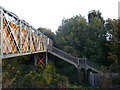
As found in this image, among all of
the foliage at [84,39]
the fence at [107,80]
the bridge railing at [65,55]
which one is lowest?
the fence at [107,80]

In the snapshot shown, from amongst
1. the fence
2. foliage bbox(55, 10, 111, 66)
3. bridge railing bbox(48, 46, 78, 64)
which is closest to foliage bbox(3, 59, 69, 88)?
bridge railing bbox(48, 46, 78, 64)

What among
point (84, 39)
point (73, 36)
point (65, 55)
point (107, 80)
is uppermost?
point (73, 36)

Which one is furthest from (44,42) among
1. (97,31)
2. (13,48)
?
(13,48)

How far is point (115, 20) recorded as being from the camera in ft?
46.0

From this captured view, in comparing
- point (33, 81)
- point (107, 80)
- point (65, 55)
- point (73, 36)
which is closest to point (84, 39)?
point (73, 36)

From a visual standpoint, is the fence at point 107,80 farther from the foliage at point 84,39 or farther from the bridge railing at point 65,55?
the foliage at point 84,39

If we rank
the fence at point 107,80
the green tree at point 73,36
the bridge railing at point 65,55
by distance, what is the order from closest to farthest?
the fence at point 107,80 → the bridge railing at point 65,55 → the green tree at point 73,36

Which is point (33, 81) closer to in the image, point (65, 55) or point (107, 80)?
point (65, 55)

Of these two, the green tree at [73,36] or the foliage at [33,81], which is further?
the green tree at [73,36]

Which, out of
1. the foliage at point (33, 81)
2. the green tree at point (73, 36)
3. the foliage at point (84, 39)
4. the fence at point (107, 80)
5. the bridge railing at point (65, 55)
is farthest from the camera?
the green tree at point (73, 36)

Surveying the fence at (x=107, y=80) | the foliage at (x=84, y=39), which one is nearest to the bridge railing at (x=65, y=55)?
the foliage at (x=84, y=39)

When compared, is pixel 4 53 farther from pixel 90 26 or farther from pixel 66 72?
pixel 90 26

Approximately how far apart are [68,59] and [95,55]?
11.0ft

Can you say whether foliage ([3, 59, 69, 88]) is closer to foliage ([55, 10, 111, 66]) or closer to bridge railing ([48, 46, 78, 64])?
bridge railing ([48, 46, 78, 64])
